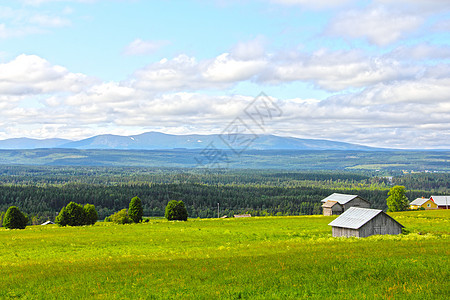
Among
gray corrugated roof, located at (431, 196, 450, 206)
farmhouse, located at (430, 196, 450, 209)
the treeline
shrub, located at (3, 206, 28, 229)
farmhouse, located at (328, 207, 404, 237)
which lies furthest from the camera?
the treeline

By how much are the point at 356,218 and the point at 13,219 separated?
204 ft

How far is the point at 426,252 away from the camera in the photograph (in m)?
23.8

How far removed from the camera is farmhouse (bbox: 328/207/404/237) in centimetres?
4225

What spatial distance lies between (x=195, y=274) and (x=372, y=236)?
27826mm

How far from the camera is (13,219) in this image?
74.9 meters

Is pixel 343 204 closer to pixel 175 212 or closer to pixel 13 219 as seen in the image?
pixel 175 212

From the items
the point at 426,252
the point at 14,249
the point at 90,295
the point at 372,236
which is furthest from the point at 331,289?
the point at 14,249

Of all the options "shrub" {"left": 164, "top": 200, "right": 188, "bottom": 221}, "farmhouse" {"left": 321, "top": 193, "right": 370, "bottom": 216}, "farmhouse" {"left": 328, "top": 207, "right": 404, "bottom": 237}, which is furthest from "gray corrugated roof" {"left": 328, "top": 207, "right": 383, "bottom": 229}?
"farmhouse" {"left": 321, "top": 193, "right": 370, "bottom": 216}

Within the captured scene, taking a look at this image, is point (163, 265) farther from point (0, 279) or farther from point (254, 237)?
point (254, 237)

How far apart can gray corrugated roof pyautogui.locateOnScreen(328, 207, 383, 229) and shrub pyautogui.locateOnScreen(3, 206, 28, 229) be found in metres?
59.4

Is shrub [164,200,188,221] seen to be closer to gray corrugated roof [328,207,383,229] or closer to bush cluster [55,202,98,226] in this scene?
bush cluster [55,202,98,226]

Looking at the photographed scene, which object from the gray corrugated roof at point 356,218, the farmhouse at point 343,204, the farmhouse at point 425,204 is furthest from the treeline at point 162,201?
the gray corrugated roof at point 356,218

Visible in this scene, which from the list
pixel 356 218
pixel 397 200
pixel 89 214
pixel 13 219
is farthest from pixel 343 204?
pixel 13 219

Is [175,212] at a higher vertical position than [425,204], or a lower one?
higher
